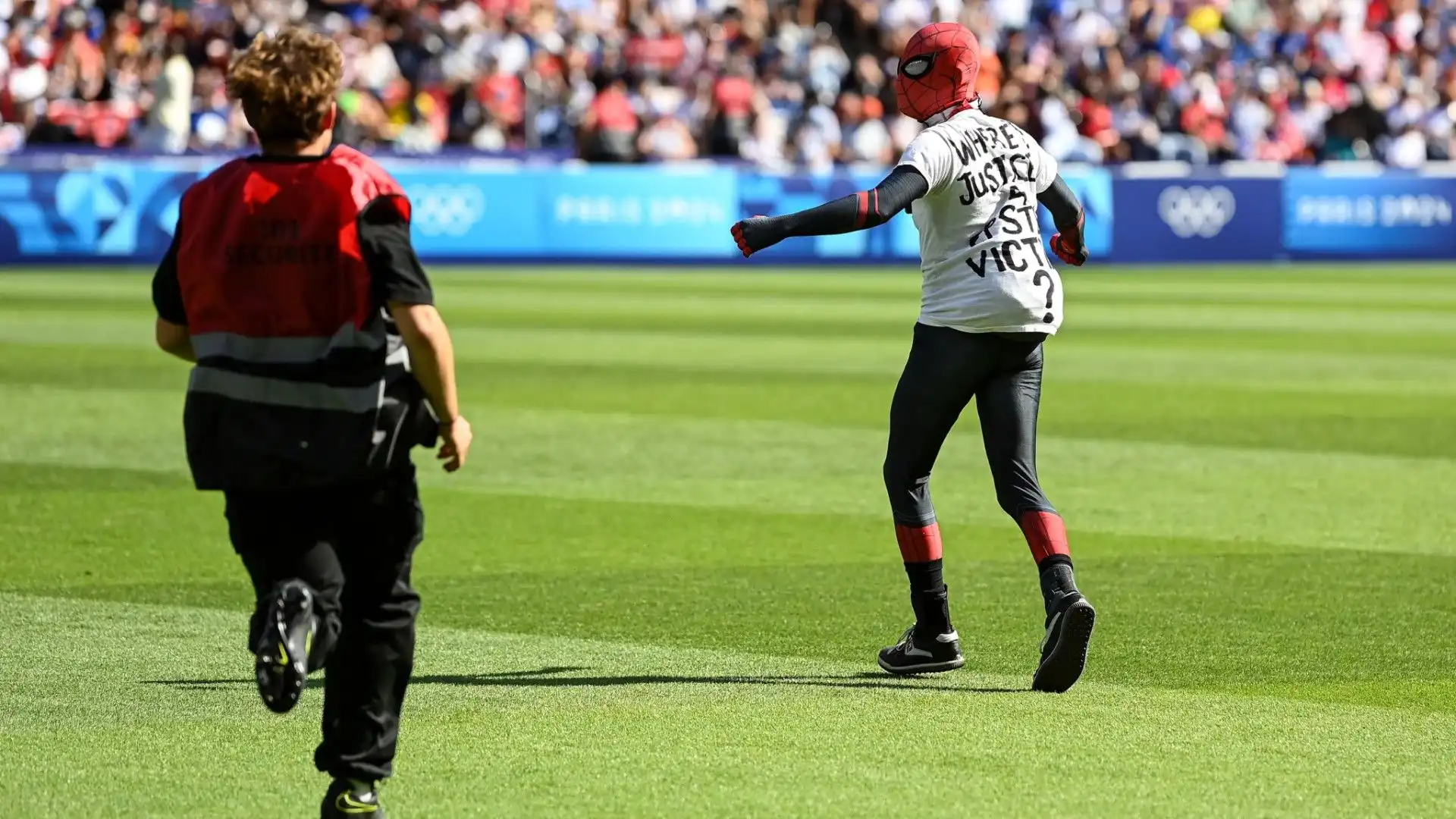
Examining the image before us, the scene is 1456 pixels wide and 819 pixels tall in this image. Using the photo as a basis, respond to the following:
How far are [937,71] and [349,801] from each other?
122 inches

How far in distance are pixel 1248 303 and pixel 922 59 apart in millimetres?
20070

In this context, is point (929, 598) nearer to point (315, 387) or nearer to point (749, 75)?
point (315, 387)

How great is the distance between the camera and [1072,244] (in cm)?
755

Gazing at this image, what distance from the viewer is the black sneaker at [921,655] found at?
721 centimetres

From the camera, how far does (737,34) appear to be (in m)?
37.7

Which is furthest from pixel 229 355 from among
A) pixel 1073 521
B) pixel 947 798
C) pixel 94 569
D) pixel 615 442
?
pixel 615 442

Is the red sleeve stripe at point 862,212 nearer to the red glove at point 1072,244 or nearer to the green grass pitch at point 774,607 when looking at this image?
the red glove at point 1072,244

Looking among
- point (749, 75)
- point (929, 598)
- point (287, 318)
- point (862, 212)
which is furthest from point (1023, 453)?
point (749, 75)

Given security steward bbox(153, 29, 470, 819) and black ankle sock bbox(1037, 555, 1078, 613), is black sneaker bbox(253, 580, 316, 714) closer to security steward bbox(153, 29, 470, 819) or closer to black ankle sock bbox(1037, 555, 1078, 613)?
security steward bbox(153, 29, 470, 819)

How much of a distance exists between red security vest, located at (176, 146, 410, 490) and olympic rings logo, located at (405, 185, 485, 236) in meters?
25.6

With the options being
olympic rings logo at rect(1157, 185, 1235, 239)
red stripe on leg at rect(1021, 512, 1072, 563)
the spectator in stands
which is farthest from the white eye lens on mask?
olympic rings logo at rect(1157, 185, 1235, 239)

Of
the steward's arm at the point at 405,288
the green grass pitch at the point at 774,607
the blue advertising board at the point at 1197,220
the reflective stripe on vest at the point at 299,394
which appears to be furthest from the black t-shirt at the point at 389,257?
the blue advertising board at the point at 1197,220

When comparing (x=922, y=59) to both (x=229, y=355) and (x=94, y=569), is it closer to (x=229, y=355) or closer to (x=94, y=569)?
(x=229, y=355)

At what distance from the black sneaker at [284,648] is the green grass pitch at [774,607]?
74 centimetres
